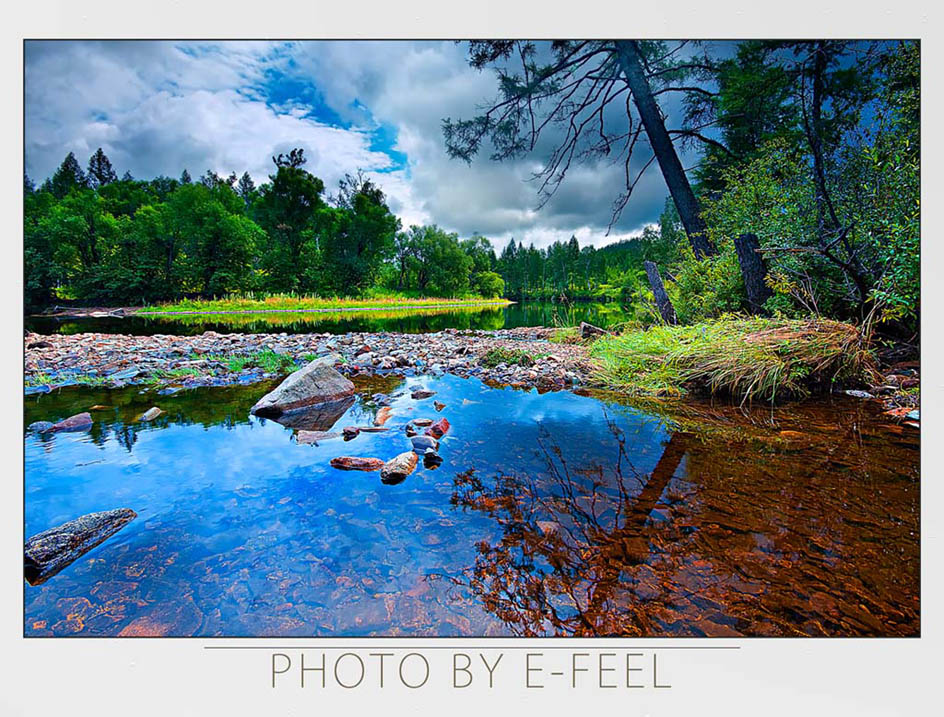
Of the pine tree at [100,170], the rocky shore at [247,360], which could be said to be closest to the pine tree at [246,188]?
the pine tree at [100,170]

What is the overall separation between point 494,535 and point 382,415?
156 cm

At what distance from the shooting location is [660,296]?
16.7ft

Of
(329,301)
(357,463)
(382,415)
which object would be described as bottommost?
(357,463)

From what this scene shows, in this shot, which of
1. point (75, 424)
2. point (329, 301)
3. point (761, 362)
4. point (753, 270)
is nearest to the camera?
point (75, 424)

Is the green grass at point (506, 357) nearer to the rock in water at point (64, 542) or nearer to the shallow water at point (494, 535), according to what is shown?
the shallow water at point (494, 535)

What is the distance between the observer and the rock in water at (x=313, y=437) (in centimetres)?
226

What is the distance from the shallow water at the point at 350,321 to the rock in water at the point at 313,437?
4083 millimetres

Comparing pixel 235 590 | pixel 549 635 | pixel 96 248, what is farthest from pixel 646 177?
pixel 96 248

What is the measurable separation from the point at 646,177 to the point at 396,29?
427 cm

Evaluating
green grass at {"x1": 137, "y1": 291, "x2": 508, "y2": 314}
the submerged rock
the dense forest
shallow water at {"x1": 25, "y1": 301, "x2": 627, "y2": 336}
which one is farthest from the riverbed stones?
green grass at {"x1": 137, "y1": 291, "x2": 508, "y2": 314}

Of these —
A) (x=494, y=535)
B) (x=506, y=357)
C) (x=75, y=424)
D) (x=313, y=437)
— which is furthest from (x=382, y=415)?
(x=506, y=357)

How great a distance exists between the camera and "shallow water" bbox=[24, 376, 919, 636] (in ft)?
3.42

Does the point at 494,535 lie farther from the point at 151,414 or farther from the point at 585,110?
the point at 585,110
